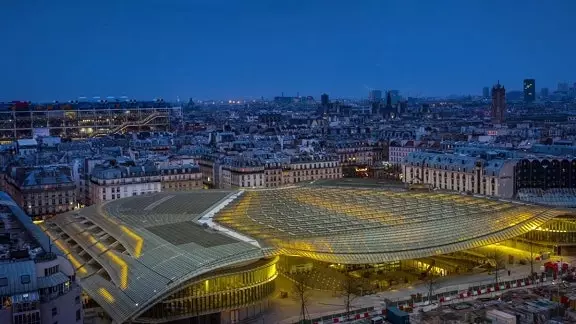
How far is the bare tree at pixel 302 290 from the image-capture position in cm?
5881

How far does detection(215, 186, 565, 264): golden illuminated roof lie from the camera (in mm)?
63625

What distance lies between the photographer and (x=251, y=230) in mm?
66000

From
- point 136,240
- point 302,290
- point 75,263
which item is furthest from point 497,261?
point 75,263

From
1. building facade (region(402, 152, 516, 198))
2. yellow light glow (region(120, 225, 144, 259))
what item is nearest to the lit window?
yellow light glow (region(120, 225, 144, 259))

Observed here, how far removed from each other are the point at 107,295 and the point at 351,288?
20860 millimetres

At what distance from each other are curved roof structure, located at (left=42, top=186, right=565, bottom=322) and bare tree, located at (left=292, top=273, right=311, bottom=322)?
11.8 feet

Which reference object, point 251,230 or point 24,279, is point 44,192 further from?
point 24,279

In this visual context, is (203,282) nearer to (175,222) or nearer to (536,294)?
(175,222)

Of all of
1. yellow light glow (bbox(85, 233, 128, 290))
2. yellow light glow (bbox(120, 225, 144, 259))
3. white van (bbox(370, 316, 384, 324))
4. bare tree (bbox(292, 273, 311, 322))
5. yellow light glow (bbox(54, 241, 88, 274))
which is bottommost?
bare tree (bbox(292, 273, 311, 322))

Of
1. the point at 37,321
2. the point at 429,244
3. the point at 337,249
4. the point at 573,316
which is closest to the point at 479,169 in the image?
the point at 429,244

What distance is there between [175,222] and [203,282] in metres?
15.7

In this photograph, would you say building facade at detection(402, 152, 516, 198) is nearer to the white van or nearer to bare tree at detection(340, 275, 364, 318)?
bare tree at detection(340, 275, 364, 318)

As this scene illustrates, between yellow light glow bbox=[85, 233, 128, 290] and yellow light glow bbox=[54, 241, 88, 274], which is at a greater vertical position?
yellow light glow bbox=[85, 233, 128, 290]

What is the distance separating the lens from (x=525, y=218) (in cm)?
7331
